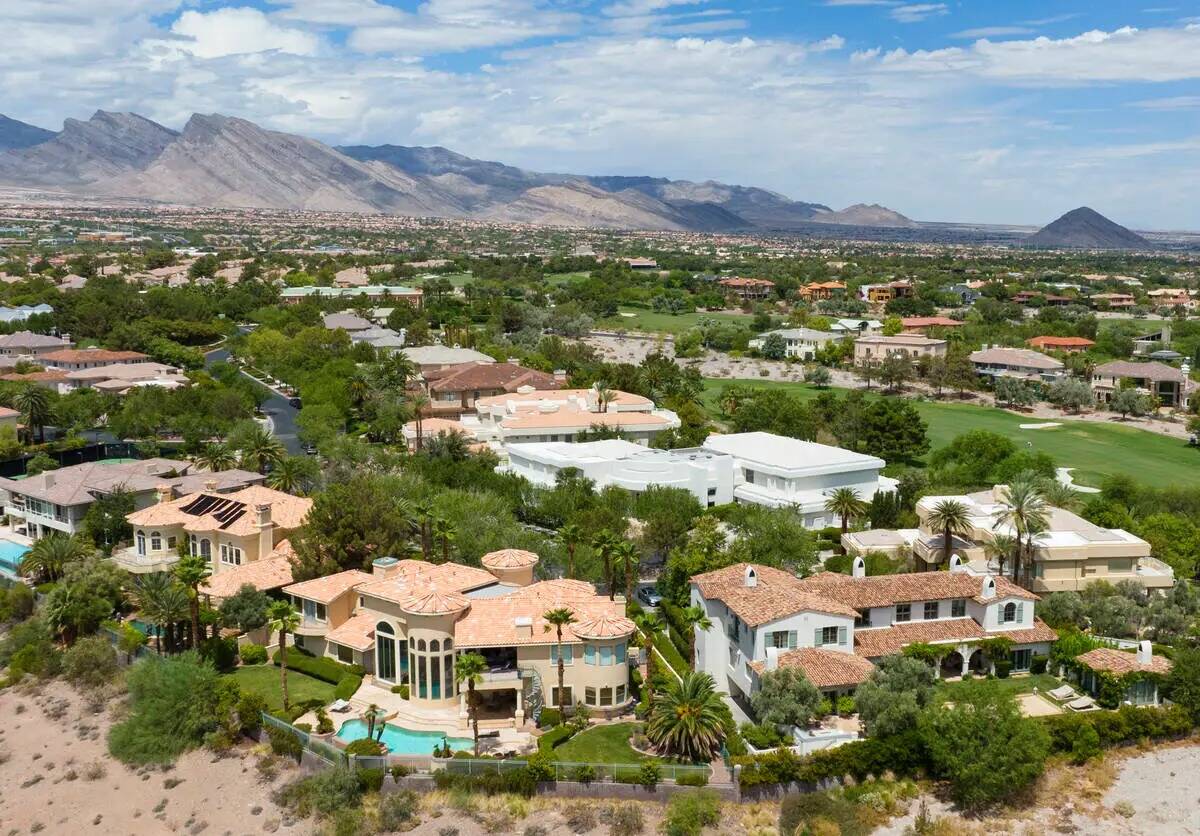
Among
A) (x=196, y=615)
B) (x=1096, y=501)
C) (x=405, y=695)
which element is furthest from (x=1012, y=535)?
(x=196, y=615)

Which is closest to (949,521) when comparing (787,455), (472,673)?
(787,455)

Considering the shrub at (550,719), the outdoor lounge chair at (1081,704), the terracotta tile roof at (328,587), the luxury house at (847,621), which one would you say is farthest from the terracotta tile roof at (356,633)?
the outdoor lounge chair at (1081,704)

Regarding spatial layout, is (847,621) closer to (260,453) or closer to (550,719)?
(550,719)

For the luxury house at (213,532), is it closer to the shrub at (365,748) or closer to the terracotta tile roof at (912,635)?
the shrub at (365,748)

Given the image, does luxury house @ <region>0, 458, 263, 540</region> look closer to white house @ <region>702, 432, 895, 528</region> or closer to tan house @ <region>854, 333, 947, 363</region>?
white house @ <region>702, 432, 895, 528</region>

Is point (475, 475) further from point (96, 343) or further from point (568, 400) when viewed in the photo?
point (96, 343)

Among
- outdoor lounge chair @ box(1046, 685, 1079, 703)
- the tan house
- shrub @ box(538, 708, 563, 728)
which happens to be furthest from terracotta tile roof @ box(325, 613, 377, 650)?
the tan house
